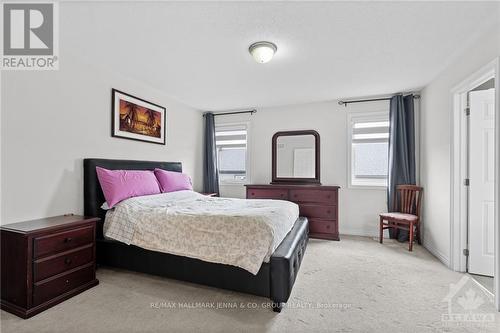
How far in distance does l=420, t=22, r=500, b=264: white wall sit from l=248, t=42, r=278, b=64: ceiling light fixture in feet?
6.72

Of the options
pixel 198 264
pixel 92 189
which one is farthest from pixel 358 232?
pixel 92 189

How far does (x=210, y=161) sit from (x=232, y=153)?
1.71ft

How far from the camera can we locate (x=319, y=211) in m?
3.96

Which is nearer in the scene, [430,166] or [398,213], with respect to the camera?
[430,166]

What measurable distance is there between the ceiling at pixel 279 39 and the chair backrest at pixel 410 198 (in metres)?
1.64

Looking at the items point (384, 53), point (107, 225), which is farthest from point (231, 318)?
point (384, 53)

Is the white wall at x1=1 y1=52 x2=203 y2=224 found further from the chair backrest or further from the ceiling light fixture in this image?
the chair backrest

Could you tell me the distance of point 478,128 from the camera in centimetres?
262

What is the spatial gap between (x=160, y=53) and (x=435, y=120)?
3801mm

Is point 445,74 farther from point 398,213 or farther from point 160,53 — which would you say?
point 160,53

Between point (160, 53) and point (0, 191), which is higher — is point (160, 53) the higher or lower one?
the higher one

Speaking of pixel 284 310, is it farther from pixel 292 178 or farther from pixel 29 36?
pixel 29 36

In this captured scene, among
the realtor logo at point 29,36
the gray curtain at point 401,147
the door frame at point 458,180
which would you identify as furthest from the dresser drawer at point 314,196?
the realtor logo at point 29,36

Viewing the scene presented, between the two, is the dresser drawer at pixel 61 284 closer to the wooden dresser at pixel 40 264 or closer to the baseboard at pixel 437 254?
the wooden dresser at pixel 40 264
